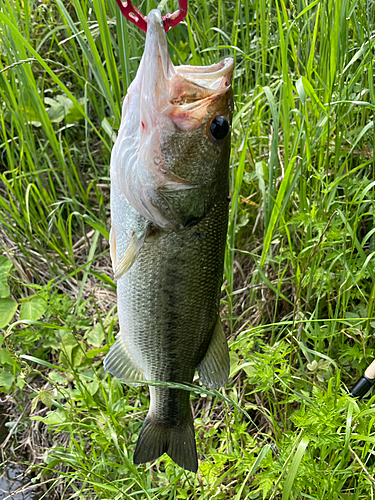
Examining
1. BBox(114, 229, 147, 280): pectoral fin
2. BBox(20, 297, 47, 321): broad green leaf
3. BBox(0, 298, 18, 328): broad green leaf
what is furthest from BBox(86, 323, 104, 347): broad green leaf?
BBox(114, 229, 147, 280): pectoral fin

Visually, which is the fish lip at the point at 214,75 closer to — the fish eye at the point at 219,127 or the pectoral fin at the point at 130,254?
the fish eye at the point at 219,127

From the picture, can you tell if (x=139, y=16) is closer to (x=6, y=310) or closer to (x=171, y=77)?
(x=171, y=77)

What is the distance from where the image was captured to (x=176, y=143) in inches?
51.3

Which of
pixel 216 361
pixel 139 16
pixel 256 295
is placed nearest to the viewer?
pixel 139 16

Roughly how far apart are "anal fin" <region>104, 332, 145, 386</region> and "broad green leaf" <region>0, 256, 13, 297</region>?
1.20m

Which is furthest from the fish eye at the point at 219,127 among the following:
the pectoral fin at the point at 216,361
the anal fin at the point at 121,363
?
the anal fin at the point at 121,363

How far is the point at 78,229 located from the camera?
3.28 metres

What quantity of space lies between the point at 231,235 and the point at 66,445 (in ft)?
4.19

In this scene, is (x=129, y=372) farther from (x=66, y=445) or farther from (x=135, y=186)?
(x=66, y=445)

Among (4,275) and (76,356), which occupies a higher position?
(4,275)

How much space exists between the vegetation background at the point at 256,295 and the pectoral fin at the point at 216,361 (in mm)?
242

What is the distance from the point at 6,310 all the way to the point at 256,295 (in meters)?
1.24

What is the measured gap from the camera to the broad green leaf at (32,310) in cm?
248

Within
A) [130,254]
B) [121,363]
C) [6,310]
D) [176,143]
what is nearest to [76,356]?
[6,310]
